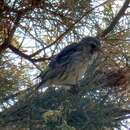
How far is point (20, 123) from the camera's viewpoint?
261cm

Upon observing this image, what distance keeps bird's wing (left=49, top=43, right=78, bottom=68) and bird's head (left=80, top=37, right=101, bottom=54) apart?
0.11 meters

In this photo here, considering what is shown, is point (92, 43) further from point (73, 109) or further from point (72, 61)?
point (73, 109)

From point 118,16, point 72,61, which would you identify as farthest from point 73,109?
point 72,61

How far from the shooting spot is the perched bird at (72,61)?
4.09 m

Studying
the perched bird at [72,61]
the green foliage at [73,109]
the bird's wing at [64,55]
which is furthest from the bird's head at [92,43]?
the green foliage at [73,109]

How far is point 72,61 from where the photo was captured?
4.36m

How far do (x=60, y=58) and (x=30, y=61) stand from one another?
299 mm

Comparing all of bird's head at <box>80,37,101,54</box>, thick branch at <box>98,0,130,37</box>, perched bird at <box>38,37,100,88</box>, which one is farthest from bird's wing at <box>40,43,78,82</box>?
thick branch at <box>98,0,130,37</box>

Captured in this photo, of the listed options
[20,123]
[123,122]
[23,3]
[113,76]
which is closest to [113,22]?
[113,76]

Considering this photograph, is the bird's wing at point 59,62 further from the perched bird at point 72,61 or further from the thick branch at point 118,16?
the thick branch at point 118,16

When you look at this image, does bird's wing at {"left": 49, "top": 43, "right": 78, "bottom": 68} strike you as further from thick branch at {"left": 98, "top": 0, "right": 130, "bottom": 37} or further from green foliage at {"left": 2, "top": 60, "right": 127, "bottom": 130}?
green foliage at {"left": 2, "top": 60, "right": 127, "bottom": 130}

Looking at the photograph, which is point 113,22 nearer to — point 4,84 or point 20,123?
point 4,84

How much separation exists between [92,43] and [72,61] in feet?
1.11

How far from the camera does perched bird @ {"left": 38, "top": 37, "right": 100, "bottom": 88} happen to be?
13.4 ft
